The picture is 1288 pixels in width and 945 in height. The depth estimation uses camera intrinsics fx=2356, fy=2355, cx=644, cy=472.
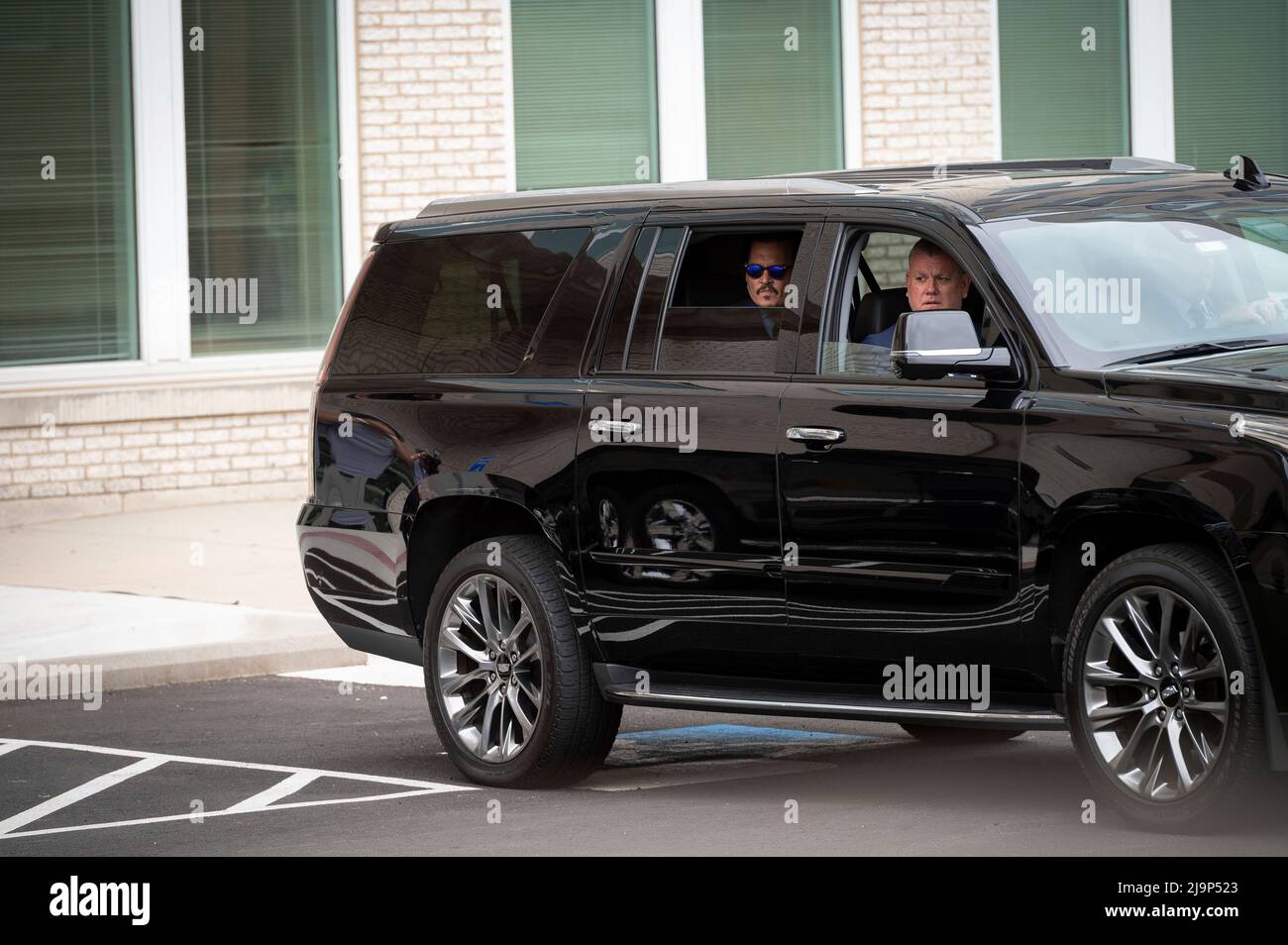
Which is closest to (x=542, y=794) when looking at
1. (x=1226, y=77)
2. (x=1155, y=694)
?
(x=1155, y=694)

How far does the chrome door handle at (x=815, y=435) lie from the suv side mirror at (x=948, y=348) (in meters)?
0.35

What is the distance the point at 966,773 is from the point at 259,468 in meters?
9.97

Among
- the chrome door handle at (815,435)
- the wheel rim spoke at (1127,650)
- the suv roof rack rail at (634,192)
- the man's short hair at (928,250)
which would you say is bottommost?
the wheel rim spoke at (1127,650)

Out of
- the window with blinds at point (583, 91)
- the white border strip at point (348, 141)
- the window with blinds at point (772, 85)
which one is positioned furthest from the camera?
the window with blinds at point (772, 85)

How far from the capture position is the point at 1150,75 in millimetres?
19156

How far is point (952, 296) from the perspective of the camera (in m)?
7.25

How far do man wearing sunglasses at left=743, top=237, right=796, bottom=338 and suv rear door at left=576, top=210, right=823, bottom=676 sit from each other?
0.07 m

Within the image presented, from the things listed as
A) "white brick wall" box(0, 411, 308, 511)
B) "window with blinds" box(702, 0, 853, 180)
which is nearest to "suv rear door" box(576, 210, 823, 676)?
"white brick wall" box(0, 411, 308, 511)

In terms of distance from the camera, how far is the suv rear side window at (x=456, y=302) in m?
8.01

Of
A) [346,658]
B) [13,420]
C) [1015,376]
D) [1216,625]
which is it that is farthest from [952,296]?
[13,420]

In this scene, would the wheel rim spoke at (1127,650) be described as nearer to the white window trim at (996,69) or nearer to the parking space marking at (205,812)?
the parking space marking at (205,812)

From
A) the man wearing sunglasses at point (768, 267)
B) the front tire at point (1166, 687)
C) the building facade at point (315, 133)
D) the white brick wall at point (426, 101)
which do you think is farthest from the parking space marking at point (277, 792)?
the white brick wall at point (426, 101)

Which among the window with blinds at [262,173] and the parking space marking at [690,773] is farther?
the window with blinds at [262,173]

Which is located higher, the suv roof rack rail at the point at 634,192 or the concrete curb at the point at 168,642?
the suv roof rack rail at the point at 634,192
